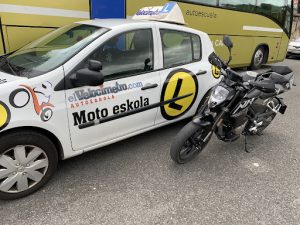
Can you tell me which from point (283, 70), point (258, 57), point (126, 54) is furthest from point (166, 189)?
point (258, 57)

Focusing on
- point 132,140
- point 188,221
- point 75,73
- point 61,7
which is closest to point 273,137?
point 132,140

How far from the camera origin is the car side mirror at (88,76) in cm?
257

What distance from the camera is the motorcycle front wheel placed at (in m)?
3.09

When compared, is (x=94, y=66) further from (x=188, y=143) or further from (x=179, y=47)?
(x=179, y=47)

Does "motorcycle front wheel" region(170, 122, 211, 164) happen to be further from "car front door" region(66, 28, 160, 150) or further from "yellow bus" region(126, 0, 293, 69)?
"yellow bus" region(126, 0, 293, 69)

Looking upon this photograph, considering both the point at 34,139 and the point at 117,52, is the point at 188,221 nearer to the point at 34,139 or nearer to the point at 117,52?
the point at 34,139

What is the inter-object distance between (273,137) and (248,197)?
1.70 meters

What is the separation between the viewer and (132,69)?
10.5ft

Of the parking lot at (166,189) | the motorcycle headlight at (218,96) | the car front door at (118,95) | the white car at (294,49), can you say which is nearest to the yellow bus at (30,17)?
the car front door at (118,95)

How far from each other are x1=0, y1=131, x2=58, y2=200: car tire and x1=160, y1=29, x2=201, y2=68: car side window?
1723 mm

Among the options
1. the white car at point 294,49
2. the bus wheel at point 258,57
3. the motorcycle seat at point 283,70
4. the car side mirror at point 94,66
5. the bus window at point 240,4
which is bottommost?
the white car at point 294,49

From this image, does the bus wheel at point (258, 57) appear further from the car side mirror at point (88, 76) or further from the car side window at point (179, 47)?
the car side mirror at point (88, 76)

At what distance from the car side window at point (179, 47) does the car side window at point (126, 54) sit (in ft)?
0.76

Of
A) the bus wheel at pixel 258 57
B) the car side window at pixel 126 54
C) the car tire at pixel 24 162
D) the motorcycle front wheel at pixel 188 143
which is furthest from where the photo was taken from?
the bus wheel at pixel 258 57
